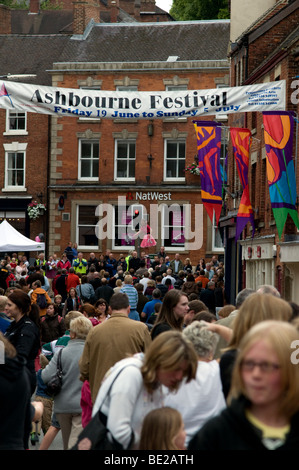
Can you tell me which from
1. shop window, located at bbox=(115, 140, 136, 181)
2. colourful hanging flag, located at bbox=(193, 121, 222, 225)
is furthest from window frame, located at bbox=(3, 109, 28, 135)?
colourful hanging flag, located at bbox=(193, 121, 222, 225)

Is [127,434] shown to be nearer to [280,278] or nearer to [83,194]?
[280,278]

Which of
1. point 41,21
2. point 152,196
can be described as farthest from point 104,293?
point 41,21

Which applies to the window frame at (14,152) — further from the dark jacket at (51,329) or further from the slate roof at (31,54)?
the dark jacket at (51,329)

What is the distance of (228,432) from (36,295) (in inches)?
614

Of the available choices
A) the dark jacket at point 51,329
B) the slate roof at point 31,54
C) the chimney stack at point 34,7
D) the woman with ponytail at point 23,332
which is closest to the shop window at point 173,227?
the slate roof at point 31,54

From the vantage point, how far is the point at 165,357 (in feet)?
19.0

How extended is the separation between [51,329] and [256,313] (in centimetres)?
1012

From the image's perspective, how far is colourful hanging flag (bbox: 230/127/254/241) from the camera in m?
24.8

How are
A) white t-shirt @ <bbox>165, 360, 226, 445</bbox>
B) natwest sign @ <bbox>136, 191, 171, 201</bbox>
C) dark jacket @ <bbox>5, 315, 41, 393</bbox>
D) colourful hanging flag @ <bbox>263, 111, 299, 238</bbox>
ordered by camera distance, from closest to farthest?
white t-shirt @ <bbox>165, 360, 226, 445</bbox> → dark jacket @ <bbox>5, 315, 41, 393</bbox> → colourful hanging flag @ <bbox>263, 111, 299, 238</bbox> → natwest sign @ <bbox>136, 191, 171, 201</bbox>

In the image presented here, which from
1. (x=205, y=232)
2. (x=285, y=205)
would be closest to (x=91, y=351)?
(x=285, y=205)

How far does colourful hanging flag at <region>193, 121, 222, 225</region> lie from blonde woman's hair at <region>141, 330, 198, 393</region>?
59.8ft

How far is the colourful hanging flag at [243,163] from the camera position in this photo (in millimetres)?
24781

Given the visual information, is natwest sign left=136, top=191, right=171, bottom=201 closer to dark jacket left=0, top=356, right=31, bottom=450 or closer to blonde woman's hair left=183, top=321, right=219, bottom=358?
blonde woman's hair left=183, top=321, right=219, bottom=358

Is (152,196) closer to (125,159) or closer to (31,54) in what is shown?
(125,159)
